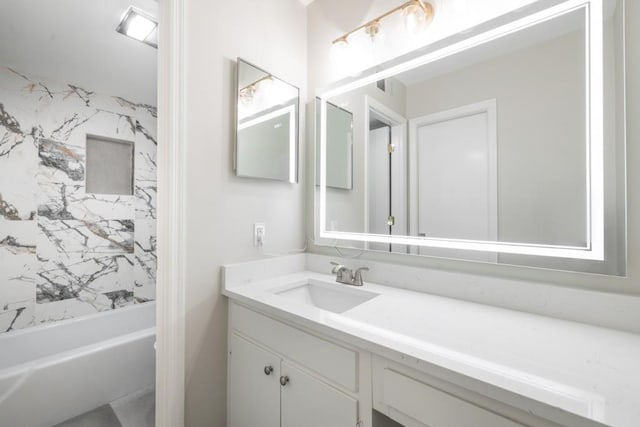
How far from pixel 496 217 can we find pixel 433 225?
0.79ft

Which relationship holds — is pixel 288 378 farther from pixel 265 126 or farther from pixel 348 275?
pixel 265 126

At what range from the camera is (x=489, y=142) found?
1048mm

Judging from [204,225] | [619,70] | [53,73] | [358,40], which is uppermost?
[53,73]

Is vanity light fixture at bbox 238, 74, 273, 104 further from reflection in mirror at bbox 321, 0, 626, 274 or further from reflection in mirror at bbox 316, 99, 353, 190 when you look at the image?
reflection in mirror at bbox 321, 0, 626, 274

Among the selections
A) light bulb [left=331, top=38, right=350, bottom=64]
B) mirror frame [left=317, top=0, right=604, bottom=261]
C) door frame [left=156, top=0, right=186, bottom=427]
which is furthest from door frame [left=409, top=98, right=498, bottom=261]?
door frame [left=156, top=0, right=186, bottom=427]

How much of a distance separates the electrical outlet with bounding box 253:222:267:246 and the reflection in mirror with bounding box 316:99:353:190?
0.44 meters

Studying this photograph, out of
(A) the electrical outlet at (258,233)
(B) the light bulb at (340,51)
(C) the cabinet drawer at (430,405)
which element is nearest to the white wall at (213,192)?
(A) the electrical outlet at (258,233)

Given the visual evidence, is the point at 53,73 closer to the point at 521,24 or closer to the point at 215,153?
the point at 215,153

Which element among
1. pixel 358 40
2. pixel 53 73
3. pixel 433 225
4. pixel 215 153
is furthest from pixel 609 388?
pixel 53 73

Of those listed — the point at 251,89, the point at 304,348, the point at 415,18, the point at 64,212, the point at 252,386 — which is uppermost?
the point at 415,18

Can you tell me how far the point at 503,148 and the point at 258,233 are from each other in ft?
3.74

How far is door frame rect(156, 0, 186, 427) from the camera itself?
1.09m

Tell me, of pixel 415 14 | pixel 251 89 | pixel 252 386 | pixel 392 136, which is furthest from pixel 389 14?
pixel 252 386

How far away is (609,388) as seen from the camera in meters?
0.51
